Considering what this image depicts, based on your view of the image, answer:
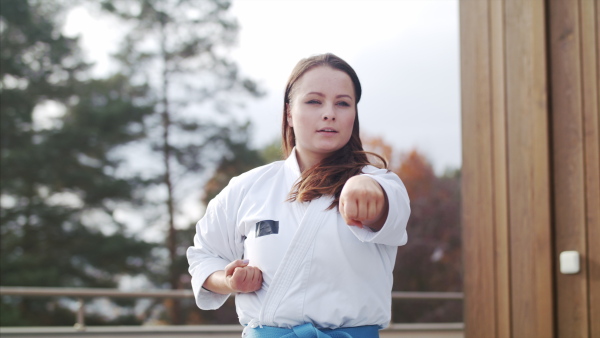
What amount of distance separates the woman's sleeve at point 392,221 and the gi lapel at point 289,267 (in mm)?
97

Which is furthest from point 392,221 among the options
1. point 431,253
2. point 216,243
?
point 431,253

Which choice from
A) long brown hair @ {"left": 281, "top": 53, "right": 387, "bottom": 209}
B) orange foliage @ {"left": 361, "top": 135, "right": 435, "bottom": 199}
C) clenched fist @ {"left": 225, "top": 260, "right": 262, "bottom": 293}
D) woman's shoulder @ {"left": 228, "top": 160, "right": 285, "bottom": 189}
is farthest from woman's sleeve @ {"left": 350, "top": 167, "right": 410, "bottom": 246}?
orange foliage @ {"left": 361, "top": 135, "right": 435, "bottom": 199}

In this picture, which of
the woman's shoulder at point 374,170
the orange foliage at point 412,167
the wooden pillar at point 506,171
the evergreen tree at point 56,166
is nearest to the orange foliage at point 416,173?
the orange foliage at point 412,167

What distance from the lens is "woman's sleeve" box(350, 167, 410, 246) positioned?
4.11ft

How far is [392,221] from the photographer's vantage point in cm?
125

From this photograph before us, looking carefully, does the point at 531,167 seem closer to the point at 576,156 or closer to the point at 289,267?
the point at 576,156

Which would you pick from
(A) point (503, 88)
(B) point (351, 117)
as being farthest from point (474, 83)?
(B) point (351, 117)

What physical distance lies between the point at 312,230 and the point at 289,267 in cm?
9

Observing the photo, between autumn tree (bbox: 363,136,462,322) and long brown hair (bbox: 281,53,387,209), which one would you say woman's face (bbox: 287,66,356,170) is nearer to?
long brown hair (bbox: 281,53,387,209)

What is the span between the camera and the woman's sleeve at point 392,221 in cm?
125

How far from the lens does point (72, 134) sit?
11.6 metres

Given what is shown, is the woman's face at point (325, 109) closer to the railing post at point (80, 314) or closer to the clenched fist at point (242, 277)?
the clenched fist at point (242, 277)

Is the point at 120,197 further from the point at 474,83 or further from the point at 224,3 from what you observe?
the point at 474,83

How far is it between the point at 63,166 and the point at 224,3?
14.1 ft
